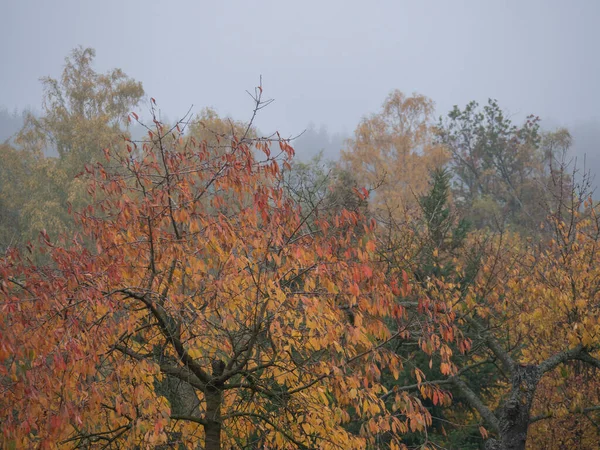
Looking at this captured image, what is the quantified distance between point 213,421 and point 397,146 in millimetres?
30901

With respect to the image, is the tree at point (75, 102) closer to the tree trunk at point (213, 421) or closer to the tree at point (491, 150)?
the tree trunk at point (213, 421)

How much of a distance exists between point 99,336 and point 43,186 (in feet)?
77.0

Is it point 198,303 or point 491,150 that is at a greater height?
point 491,150

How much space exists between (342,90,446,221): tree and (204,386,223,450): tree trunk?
27683mm

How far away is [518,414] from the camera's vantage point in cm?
659

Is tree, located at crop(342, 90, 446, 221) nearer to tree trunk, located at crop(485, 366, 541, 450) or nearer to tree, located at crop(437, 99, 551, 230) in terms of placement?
tree, located at crop(437, 99, 551, 230)

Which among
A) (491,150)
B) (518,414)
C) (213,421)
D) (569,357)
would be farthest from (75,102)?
(491,150)

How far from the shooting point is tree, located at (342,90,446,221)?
3309cm

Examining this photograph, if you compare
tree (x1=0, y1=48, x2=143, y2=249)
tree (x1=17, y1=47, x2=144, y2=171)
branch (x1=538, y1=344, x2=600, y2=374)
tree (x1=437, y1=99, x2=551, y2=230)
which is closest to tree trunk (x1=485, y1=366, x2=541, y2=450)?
branch (x1=538, y1=344, x2=600, y2=374)

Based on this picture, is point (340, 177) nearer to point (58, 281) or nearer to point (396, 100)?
point (396, 100)

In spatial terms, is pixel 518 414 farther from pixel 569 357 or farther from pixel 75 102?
pixel 75 102

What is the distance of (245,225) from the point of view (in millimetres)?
5125

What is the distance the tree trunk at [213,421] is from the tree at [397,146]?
27.7 meters

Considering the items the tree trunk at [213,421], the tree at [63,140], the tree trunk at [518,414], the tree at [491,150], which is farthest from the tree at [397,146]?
the tree trunk at [213,421]
